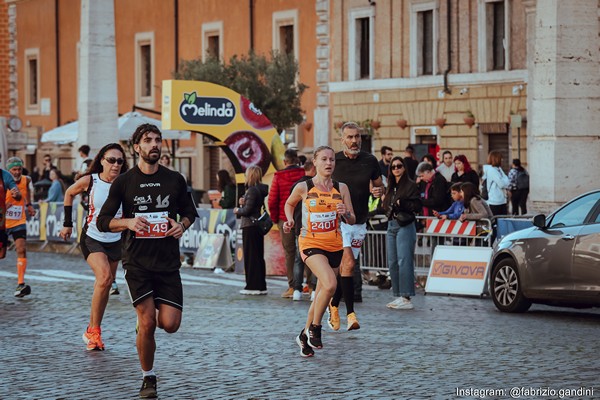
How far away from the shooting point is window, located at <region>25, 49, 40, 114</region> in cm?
6381

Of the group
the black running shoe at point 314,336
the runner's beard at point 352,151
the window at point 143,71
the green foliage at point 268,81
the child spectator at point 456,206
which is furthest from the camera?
the window at point 143,71

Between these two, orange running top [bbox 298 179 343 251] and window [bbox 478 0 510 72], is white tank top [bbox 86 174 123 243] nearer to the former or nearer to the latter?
orange running top [bbox 298 179 343 251]

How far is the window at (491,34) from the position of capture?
131 ft

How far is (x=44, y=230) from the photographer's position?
3075 centimetres

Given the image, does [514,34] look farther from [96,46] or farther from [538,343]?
[538,343]

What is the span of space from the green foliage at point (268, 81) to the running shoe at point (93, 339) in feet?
104

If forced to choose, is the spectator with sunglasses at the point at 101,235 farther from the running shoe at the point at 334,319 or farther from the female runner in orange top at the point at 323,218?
the running shoe at the point at 334,319

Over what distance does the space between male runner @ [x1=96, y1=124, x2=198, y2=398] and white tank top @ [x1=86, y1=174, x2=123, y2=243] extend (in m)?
3.10

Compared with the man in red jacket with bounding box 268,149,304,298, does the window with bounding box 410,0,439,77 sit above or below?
above

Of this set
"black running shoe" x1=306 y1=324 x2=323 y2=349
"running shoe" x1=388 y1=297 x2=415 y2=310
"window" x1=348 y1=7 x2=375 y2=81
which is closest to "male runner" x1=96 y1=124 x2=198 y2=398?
"black running shoe" x1=306 y1=324 x2=323 y2=349

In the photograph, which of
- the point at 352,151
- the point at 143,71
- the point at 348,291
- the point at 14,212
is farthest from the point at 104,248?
the point at 143,71

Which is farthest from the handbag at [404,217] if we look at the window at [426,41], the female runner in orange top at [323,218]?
the window at [426,41]

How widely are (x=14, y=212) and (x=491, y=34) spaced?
894 inches

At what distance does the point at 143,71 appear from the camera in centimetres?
5612
